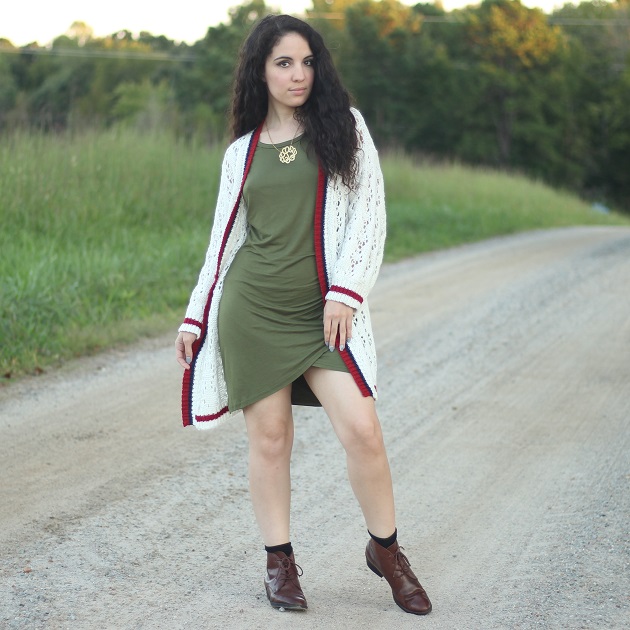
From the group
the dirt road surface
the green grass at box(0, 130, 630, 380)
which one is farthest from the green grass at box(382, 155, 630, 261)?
the dirt road surface

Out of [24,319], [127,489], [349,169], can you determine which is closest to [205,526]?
[127,489]

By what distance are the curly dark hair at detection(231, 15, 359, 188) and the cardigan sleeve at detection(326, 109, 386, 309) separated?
45 mm

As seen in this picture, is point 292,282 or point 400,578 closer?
point 292,282

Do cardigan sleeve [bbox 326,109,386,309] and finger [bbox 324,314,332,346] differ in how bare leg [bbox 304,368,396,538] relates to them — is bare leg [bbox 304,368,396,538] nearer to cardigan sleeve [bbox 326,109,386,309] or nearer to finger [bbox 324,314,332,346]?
finger [bbox 324,314,332,346]

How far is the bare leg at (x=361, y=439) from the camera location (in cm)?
293

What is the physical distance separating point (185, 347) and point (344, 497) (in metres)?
1.55

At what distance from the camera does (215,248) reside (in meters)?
3.13

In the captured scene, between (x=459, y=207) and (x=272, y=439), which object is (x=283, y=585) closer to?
(x=272, y=439)

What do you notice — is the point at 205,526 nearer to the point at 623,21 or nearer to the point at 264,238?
the point at 264,238

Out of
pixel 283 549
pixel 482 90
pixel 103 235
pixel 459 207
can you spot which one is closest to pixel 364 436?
pixel 283 549

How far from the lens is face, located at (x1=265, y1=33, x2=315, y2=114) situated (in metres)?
3.01

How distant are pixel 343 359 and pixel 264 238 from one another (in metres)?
0.44

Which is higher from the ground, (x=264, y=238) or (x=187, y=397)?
(x=264, y=238)

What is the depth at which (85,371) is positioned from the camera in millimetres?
6734
